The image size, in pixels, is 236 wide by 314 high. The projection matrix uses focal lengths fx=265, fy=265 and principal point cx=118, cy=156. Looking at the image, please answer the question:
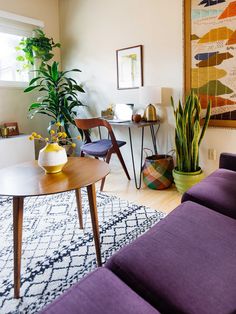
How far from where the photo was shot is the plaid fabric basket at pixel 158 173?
2.89 m

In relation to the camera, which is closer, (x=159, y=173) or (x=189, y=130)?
(x=189, y=130)

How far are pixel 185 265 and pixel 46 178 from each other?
95 cm

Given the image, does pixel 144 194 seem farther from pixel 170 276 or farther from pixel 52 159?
pixel 170 276

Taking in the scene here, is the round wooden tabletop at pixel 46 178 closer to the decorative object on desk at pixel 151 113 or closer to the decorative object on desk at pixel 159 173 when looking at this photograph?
the decorative object on desk at pixel 159 173

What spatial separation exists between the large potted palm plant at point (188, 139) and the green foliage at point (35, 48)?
7.31 feet

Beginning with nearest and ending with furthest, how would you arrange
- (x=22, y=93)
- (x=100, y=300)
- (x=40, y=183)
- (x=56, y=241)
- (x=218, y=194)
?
(x=100, y=300), (x=40, y=183), (x=218, y=194), (x=56, y=241), (x=22, y=93)

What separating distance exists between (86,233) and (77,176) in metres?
0.65

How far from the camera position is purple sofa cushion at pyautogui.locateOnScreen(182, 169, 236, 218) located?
60.4 inches

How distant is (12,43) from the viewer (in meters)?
3.78

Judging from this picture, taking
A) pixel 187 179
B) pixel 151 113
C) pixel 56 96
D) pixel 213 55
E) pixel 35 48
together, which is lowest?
pixel 187 179

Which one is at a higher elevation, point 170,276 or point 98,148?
A: point 98,148

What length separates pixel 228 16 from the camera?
253cm

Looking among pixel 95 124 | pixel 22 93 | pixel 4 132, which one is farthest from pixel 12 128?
pixel 95 124

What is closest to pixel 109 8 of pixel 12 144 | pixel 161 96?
pixel 161 96
